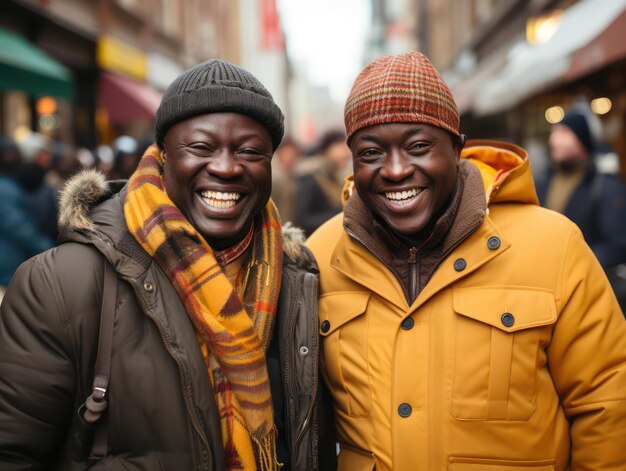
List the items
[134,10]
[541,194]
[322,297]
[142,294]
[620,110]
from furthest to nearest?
[134,10] < [620,110] < [541,194] < [322,297] < [142,294]

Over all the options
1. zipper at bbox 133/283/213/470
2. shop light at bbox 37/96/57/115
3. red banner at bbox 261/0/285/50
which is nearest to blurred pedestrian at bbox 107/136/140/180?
zipper at bbox 133/283/213/470

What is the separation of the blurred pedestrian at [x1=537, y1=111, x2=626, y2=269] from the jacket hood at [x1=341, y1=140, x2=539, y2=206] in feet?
6.63

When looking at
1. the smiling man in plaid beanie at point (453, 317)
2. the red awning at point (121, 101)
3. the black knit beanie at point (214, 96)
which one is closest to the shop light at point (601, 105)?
the smiling man in plaid beanie at point (453, 317)

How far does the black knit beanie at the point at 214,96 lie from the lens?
2.21 metres

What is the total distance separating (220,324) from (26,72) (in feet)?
23.8

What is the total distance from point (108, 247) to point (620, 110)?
24.5ft

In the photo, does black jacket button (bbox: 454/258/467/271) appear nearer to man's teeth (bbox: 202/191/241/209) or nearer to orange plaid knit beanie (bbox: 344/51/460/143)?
orange plaid knit beanie (bbox: 344/51/460/143)

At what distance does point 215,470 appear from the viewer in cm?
205

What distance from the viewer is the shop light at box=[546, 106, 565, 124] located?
404 inches

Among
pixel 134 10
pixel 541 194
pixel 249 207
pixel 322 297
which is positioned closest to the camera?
pixel 249 207

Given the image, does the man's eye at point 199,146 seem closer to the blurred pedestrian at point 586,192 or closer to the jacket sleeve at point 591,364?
the jacket sleeve at point 591,364

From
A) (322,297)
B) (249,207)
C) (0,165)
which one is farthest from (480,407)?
(0,165)

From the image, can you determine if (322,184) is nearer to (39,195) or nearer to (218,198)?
(39,195)

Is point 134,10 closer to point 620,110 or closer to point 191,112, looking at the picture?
point 620,110
